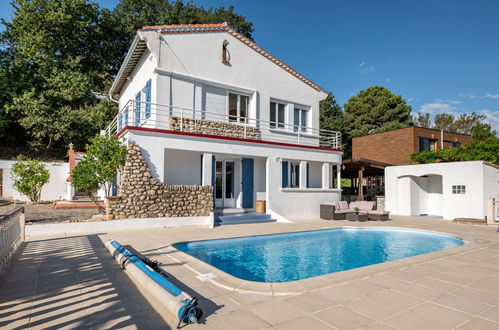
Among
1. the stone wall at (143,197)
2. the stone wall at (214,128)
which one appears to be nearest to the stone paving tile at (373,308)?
the stone wall at (143,197)

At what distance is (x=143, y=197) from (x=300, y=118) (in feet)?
36.4

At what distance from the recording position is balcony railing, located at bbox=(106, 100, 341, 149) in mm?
13375

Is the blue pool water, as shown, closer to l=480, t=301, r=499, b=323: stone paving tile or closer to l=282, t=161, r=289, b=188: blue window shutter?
l=480, t=301, r=499, b=323: stone paving tile

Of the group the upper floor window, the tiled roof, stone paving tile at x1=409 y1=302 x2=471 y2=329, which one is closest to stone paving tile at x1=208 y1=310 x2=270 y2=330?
stone paving tile at x1=409 y1=302 x2=471 y2=329

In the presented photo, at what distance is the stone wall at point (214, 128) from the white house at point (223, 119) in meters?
0.05

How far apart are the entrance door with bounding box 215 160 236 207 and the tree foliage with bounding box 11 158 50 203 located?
34.0 feet

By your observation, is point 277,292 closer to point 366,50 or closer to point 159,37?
point 159,37

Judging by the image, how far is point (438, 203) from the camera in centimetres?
1880

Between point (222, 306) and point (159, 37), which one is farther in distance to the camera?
point (159, 37)

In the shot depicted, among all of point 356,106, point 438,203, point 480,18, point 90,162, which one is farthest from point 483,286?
point 356,106

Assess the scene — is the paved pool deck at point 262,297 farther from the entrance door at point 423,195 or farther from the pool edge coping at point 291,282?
the entrance door at point 423,195

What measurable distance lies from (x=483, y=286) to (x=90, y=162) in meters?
12.1

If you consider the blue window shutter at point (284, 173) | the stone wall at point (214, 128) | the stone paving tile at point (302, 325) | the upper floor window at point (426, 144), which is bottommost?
the stone paving tile at point (302, 325)

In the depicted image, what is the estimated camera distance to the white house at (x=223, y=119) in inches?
520
